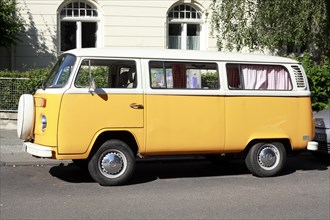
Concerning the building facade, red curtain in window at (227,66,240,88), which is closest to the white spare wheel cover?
red curtain in window at (227,66,240,88)

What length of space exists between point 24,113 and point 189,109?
2618 millimetres

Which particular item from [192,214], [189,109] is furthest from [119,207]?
[189,109]

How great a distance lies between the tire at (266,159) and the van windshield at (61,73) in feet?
11.2

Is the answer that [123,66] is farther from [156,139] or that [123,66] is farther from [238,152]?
[238,152]

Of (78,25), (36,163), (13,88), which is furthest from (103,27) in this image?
(36,163)

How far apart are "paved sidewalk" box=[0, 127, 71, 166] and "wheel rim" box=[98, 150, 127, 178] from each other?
7.59 ft

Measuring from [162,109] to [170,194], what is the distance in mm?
1421

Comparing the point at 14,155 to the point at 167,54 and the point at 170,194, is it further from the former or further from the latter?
the point at 170,194

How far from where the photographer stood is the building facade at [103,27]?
18391mm

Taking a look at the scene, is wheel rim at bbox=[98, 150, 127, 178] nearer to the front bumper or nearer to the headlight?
the front bumper

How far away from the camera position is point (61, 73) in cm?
841

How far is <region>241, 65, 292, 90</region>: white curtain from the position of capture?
30.1 ft

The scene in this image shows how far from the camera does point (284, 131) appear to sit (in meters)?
9.30

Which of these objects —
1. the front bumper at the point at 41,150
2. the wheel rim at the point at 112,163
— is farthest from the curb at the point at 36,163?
the wheel rim at the point at 112,163
